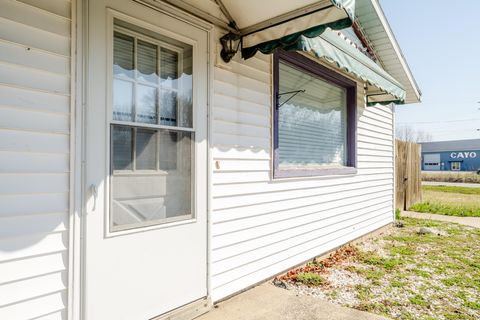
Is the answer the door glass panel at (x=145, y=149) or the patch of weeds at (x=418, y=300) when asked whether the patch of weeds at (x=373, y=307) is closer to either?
the patch of weeds at (x=418, y=300)

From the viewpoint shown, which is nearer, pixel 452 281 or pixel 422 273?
pixel 452 281

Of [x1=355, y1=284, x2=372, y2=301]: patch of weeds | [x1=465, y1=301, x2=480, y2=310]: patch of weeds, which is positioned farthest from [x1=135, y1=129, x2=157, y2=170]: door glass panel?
[x1=465, y1=301, x2=480, y2=310]: patch of weeds

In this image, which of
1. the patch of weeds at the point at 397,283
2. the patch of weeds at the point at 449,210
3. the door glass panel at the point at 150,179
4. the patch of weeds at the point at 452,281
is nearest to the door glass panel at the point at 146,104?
the door glass panel at the point at 150,179

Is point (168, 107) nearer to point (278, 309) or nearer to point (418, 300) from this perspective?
point (278, 309)

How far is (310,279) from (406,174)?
7436mm

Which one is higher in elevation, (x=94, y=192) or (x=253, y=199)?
(x=94, y=192)

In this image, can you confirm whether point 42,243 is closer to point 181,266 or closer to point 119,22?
point 181,266

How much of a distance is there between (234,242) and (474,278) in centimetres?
305

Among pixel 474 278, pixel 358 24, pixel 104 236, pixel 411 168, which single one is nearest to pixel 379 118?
pixel 358 24

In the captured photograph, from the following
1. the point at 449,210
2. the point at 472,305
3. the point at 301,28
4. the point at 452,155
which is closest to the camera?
the point at 301,28

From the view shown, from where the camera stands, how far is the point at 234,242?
315cm

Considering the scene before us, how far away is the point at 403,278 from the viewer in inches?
149

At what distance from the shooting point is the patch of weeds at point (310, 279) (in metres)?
3.56

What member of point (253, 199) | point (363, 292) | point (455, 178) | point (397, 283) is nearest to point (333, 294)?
point (363, 292)
